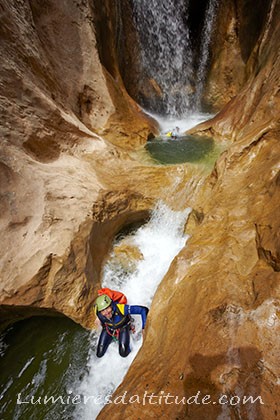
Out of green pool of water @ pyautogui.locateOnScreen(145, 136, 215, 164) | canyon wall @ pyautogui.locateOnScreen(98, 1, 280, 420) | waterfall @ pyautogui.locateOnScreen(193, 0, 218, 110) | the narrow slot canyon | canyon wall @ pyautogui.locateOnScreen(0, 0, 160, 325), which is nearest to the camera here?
canyon wall @ pyautogui.locateOnScreen(98, 1, 280, 420)

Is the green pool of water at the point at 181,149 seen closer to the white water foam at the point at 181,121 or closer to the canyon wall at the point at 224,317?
the white water foam at the point at 181,121

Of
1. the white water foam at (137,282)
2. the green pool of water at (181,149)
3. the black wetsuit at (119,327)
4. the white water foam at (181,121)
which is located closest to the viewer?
the white water foam at (137,282)

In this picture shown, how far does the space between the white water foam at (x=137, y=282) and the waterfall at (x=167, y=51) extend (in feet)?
31.9

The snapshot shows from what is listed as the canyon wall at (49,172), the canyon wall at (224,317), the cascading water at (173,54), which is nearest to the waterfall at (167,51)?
the cascading water at (173,54)

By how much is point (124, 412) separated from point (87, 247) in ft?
8.82

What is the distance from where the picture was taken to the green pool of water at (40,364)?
3465 millimetres

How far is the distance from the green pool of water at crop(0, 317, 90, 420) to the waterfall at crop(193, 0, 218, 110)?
564 inches

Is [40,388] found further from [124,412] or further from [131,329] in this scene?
[124,412]

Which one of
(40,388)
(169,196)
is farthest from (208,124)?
(40,388)

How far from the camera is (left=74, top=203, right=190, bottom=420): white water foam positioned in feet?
11.7

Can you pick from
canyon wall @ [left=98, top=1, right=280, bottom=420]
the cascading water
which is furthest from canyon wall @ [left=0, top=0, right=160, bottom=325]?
the cascading water

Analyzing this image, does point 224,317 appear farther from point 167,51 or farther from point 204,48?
point 204,48

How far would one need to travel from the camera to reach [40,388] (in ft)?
11.9

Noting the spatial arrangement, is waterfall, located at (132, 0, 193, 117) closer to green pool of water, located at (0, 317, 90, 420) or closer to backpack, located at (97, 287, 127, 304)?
backpack, located at (97, 287, 127, 304)
